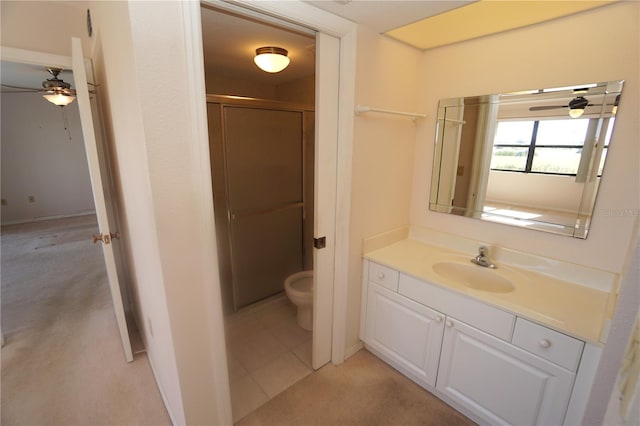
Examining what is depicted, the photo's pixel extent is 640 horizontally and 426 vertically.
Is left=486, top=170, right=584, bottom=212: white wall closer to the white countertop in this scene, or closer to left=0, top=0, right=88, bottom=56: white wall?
the white countertop

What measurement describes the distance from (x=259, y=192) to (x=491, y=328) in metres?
1.97

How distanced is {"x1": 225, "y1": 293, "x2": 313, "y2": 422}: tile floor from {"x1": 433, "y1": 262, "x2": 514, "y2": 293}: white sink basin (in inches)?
44.8

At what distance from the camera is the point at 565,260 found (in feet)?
5.04

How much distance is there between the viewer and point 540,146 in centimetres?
156

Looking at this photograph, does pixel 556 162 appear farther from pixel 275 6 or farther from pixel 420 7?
pixel 275 6

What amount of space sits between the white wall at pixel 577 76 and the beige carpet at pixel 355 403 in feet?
3.56

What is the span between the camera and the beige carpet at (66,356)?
5.19ft

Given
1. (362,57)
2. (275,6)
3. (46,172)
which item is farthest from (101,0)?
(46,172)

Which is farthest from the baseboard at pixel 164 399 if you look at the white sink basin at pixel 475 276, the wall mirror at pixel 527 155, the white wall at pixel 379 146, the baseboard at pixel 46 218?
the baseboard at pixel 46 218

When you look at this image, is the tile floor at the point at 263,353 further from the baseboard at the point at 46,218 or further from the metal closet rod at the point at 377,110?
the baseboard at the point at 46,218

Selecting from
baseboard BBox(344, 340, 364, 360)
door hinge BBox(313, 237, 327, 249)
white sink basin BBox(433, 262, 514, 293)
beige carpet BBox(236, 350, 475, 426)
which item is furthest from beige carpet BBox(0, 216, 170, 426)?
white sink basin BBox(433, 262, 514, 293)

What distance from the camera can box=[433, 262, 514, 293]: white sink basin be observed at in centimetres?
164

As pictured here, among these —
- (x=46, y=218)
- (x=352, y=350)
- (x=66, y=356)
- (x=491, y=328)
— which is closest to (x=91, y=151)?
(x=66, y=356)

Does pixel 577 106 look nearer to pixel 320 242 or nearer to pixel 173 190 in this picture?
pixel 320 242
